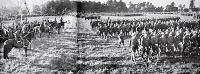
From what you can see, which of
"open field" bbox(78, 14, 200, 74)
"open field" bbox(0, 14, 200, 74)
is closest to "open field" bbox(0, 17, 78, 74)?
"open field" bbox(0, 14, 200, 74)

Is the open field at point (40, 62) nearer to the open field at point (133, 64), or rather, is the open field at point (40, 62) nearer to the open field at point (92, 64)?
the open field at point (92, 64)

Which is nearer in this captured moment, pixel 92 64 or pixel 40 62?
pixel 92 64

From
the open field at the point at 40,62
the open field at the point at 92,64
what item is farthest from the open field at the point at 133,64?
the open field at the point at 40,62

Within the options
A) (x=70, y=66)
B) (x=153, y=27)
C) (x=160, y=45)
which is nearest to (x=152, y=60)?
(x=160, y=45)

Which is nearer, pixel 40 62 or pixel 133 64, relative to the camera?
pixel 133 64

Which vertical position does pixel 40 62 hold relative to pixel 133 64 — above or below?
above

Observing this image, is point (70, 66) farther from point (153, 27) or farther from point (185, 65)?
point (153, 27)

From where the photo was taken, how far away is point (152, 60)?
11203 mm

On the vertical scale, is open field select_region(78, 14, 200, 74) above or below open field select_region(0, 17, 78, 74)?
below

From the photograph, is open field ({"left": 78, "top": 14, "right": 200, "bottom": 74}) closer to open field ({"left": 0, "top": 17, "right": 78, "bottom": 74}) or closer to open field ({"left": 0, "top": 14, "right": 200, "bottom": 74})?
open field ({"left": 0, "top": 14, "right": 200, "bottom": 74})

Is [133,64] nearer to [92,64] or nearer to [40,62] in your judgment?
[92,64]

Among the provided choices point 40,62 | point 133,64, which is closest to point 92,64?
point 133,64

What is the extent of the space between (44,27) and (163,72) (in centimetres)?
1433

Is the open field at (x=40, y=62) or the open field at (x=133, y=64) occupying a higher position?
the open field at (x=40, y=62)
